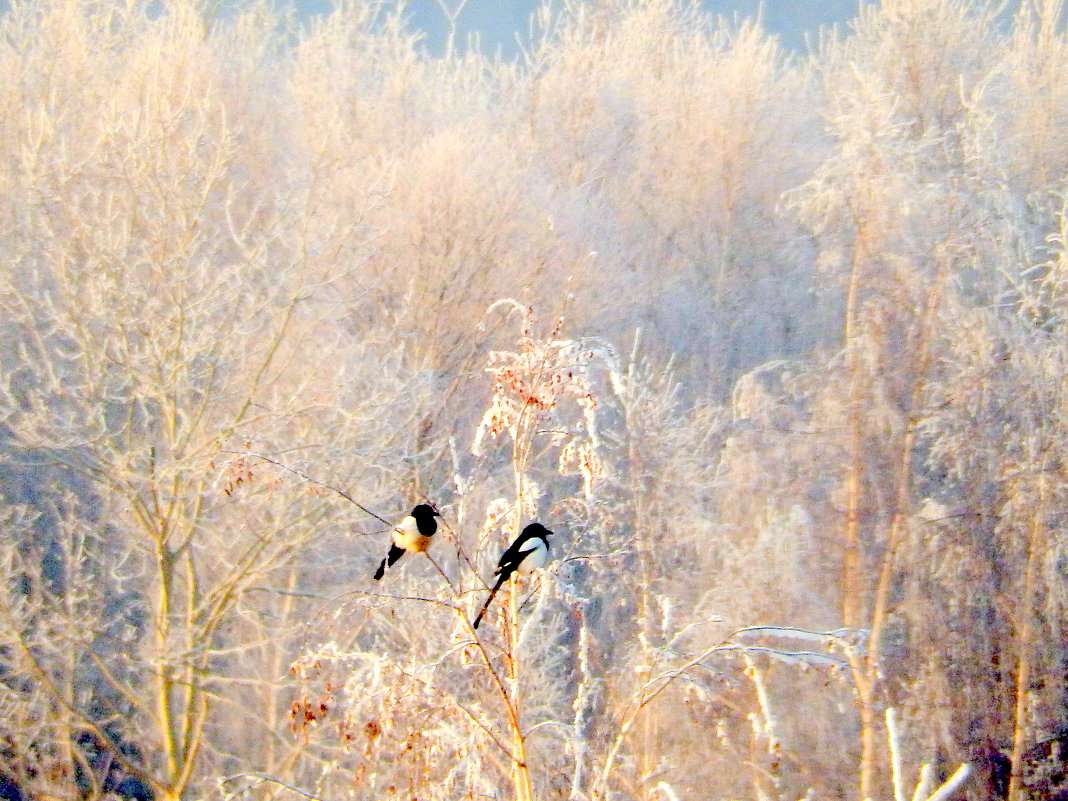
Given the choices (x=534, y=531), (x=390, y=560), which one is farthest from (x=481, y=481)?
(x=390, y=560)

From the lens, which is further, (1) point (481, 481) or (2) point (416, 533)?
(1) point (481, 481)

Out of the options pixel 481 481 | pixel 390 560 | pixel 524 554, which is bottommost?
pixel 390 560

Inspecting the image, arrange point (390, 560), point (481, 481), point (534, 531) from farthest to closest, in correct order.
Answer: point (481, 481) → point (534, 531) → point (390, 560)

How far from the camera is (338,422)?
8.51 meters

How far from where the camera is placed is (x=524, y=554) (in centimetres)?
256

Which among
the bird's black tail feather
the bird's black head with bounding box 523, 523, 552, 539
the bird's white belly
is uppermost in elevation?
the bird's black head with bounding box 523, 523, 552, 539

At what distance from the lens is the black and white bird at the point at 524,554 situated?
2527mm

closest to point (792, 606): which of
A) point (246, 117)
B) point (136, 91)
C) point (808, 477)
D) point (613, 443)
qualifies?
point (808, 477)

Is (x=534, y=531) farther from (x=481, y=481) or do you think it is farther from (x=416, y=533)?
(x=481, y=481)

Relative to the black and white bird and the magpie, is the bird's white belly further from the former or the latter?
the black and white bird

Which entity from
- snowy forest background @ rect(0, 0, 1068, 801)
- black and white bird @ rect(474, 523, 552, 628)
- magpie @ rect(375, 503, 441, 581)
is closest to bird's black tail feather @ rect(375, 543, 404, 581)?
magpie @ rect(375, 503, 441, 581)

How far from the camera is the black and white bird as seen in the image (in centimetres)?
253

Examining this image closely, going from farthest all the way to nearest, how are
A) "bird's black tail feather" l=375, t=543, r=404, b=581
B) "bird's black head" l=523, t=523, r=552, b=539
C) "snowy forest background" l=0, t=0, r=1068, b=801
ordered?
"snowy forest background" l=0, t=0, r=1068, b=801 < "bird's black head" l=523, t=523, r=552, b=539 < "bird's black tail feather" l=375, t=543, r=404, b=581

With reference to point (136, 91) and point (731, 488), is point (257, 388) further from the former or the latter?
point (136, 91)
